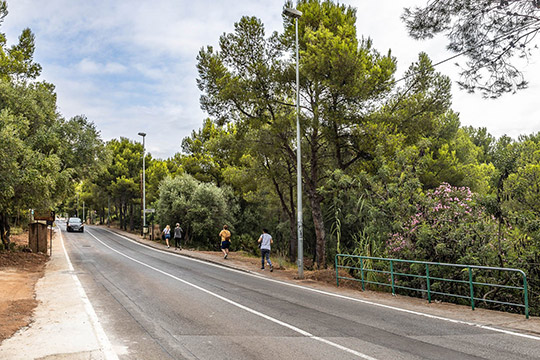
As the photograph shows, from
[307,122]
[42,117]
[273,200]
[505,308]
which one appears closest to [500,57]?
[505,308]

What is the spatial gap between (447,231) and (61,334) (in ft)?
32.1

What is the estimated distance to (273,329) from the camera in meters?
7.15

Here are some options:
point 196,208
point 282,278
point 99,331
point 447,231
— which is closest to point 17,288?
point 99,331

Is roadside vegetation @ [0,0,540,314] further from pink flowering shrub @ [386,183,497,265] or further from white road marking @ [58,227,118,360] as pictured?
white road marking @ [58,227,118,360]

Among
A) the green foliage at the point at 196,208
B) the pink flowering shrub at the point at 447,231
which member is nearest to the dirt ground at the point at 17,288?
the pink flowering shrub at the point at 447,231

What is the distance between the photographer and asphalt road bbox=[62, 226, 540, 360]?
580cm

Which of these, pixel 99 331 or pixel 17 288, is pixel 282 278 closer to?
pixel 17 288

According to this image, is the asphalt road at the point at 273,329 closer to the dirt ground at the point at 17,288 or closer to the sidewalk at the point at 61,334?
the sidewalk at the point at 61,334

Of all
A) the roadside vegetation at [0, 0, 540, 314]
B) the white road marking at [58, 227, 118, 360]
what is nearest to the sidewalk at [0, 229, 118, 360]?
the white road marking at [58, 227, 118, 360]

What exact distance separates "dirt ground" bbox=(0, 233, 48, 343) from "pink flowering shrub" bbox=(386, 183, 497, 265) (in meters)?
9.89

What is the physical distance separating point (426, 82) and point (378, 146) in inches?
205

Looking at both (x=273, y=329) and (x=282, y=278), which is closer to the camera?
(x=273, y=329)

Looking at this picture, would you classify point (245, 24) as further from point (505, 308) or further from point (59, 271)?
point (505, 308)

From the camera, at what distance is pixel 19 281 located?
13.5 metres
